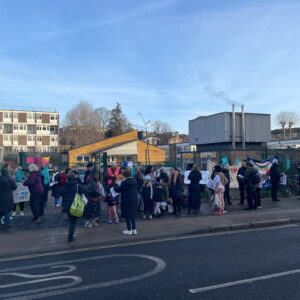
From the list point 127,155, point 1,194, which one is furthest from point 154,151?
point 1,194

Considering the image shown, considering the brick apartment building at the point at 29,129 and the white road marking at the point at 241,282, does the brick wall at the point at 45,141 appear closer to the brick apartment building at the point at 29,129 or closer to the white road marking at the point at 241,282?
the brick apartment building at the point at 29,129

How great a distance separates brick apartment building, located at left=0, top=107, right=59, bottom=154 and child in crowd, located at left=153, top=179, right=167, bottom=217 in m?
92.5

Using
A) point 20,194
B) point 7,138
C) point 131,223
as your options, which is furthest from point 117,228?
point 7,138

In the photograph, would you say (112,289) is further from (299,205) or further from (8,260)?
(299,205)

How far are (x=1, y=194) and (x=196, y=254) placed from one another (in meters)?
5.72

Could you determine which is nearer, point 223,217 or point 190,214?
point 223,217

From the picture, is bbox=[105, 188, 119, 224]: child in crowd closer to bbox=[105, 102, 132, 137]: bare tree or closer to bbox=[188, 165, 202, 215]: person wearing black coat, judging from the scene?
bbox=[188, 165, 202, 215]: person wearing black coat

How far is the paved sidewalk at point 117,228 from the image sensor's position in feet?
30.6

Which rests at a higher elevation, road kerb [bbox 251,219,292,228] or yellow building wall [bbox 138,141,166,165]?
yellow building wall [bbox 138,141,166,165]

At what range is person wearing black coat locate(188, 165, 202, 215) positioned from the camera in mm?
13461

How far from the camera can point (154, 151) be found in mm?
61469

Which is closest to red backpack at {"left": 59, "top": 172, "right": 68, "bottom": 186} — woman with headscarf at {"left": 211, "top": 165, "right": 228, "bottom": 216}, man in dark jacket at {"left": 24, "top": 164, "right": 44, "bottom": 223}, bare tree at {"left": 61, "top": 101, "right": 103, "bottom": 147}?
man in dark jacket at {"left": 24, "top": 164, "right": 44, "bottom": 223}

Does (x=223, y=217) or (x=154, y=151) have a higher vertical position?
(x=154, y=151)

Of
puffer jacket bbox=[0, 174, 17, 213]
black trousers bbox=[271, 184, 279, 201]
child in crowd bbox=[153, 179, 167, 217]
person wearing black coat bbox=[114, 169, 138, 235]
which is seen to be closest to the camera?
person wearing black coat bbox=[114, 169, 138, 235]
